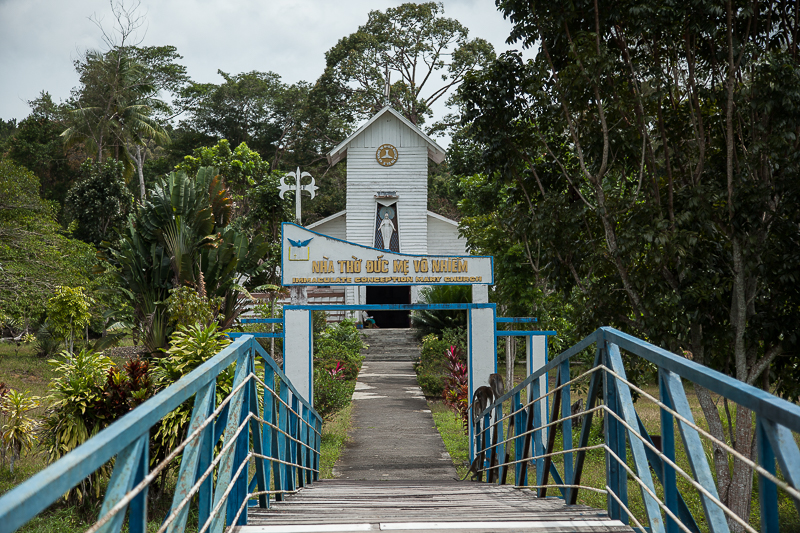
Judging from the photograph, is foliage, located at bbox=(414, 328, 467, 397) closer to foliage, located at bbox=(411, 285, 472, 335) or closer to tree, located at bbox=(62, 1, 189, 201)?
foliage, located at bbox=(411, 285, 472, 335)

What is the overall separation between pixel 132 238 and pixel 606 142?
439 inches

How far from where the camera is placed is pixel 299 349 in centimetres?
910

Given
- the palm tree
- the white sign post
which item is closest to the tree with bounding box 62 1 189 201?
the palm tree

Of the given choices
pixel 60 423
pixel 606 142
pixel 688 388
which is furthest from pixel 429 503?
pixel 688 388

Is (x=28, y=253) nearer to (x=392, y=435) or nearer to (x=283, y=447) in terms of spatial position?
(x=392, y=435)

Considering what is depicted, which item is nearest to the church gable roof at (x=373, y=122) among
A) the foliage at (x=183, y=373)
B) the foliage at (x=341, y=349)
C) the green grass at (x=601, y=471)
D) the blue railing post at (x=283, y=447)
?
the foliage at (x=341, y=349)

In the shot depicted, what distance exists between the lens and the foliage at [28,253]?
17688 millimetres

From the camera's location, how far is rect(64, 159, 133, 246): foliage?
27.3 meters

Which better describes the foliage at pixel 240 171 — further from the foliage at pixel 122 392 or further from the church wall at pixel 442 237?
the foliage at pixel 122 392

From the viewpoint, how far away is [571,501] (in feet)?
12.4

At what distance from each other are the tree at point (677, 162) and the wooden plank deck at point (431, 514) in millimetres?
3293

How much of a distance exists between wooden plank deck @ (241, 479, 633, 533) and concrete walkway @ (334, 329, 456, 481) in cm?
430

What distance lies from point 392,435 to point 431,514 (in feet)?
26.2

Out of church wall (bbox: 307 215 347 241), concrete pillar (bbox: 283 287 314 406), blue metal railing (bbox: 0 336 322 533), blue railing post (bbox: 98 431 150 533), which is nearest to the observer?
blue metal railing (bbox: 0 336 322 533)
